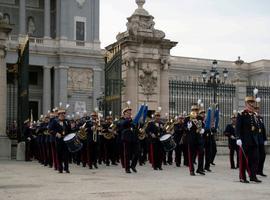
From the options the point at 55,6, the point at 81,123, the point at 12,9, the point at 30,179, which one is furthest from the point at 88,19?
the point at 30,179

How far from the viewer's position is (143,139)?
60.8 ft

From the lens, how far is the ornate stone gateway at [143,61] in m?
23.2

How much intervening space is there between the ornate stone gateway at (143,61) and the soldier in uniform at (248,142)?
1149cm

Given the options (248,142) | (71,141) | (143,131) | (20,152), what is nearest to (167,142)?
(143,131)

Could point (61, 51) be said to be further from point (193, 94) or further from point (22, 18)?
point (193, 94)

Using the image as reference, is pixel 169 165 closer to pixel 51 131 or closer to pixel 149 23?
pixel 51 131

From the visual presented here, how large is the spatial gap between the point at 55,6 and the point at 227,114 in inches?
1210

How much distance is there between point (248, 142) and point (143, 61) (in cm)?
1235

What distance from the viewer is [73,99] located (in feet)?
167

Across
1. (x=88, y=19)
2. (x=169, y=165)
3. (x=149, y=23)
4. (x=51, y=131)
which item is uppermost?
(x=88, y=19)

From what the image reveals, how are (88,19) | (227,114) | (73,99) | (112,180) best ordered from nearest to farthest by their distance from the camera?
(112,180)
(227,114)
(73,99)
(88,19)

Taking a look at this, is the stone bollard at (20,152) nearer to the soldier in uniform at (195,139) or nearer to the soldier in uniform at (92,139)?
the soldier in uniform at (92,139)

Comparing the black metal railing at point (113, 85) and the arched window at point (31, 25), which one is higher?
the arched window at point (31, 25)

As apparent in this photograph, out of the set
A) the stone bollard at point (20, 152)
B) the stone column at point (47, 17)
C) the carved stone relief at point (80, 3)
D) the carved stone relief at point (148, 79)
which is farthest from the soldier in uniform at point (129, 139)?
the carved stone relief at point (80, 3)
